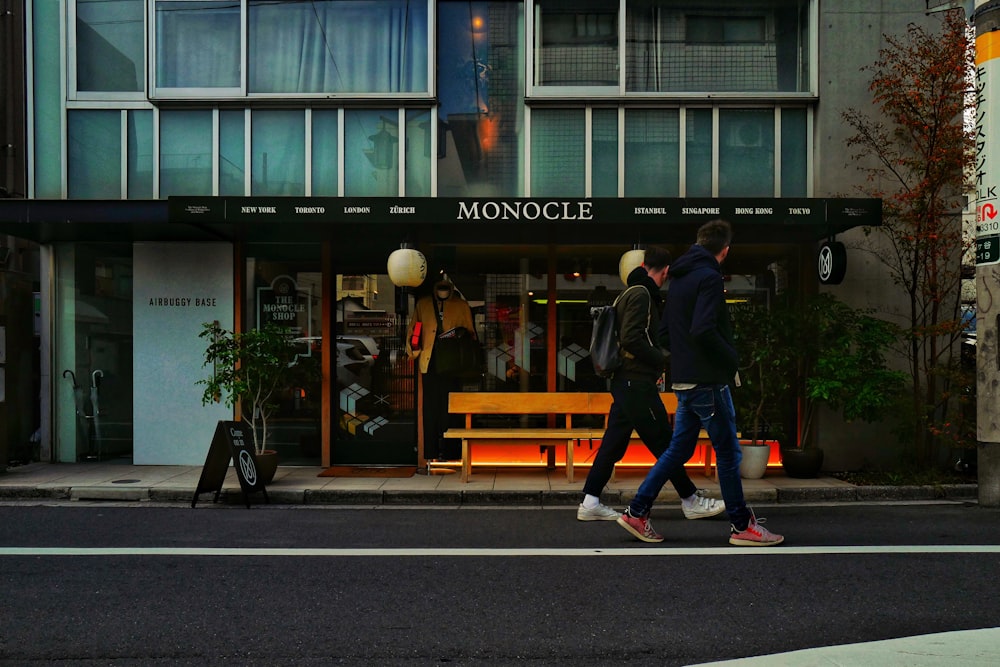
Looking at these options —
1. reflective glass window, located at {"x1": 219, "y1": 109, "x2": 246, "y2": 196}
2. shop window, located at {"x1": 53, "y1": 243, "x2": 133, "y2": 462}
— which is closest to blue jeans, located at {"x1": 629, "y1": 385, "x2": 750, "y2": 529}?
reflective glass window, located at {"x1": 219, "y1": 109, "x2": 246, "y2": 196}

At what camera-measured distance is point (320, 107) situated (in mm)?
9953

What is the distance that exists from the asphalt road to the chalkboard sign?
25.7 inches

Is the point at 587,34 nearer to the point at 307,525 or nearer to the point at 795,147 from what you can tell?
the point at 795,147

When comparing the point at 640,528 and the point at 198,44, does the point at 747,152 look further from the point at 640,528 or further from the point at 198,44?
the point at 198,44

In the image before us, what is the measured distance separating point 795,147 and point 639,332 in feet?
15.6

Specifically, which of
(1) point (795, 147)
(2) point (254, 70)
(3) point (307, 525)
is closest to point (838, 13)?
(1) point (795, 147)

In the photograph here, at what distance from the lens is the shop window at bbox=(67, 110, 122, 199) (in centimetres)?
1000

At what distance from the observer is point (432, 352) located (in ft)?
32.0

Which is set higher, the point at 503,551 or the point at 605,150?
the point at 605,150

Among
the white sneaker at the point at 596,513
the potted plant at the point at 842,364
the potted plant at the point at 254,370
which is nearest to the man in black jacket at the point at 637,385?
the white sneaker at the point at 596,513

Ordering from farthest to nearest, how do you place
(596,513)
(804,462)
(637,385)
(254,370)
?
(804,462)
(254,370)
(596,513)
(637,385)

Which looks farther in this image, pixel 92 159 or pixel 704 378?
pixel 92 159

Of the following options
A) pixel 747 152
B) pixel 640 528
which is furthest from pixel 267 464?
pixel 747 152

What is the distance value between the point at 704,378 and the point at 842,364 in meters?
3.33
